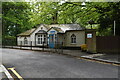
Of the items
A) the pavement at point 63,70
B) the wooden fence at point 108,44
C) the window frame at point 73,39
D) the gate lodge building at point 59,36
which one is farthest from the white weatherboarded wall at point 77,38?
→ the pavement at point 63,70

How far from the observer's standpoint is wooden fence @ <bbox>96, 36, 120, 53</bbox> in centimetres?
1505

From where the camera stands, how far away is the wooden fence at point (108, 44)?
1505 cm

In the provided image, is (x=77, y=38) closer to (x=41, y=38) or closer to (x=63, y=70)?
(x=41, y=38)

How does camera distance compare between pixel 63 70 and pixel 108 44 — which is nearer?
pixel 63 70

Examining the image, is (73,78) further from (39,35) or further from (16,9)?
(16,9)

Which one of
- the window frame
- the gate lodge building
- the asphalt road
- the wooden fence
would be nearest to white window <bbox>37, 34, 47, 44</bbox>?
the gate lodge building

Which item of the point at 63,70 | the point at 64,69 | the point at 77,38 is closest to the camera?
the point at 63,70

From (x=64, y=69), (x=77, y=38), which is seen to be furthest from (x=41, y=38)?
(x=64, y=69)

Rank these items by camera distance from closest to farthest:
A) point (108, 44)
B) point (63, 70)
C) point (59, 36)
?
1. point (63, 70)
2. point (108, 44)
3. point (59, 36)

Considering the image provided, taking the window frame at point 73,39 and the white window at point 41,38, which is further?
the white window at point 41,38

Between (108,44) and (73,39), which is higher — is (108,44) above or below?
below

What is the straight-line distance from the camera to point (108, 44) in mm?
15180

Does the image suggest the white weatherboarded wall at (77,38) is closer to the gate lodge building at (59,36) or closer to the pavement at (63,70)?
the gate lodge building at (59,36)

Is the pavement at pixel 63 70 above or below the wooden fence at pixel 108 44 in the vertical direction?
below
